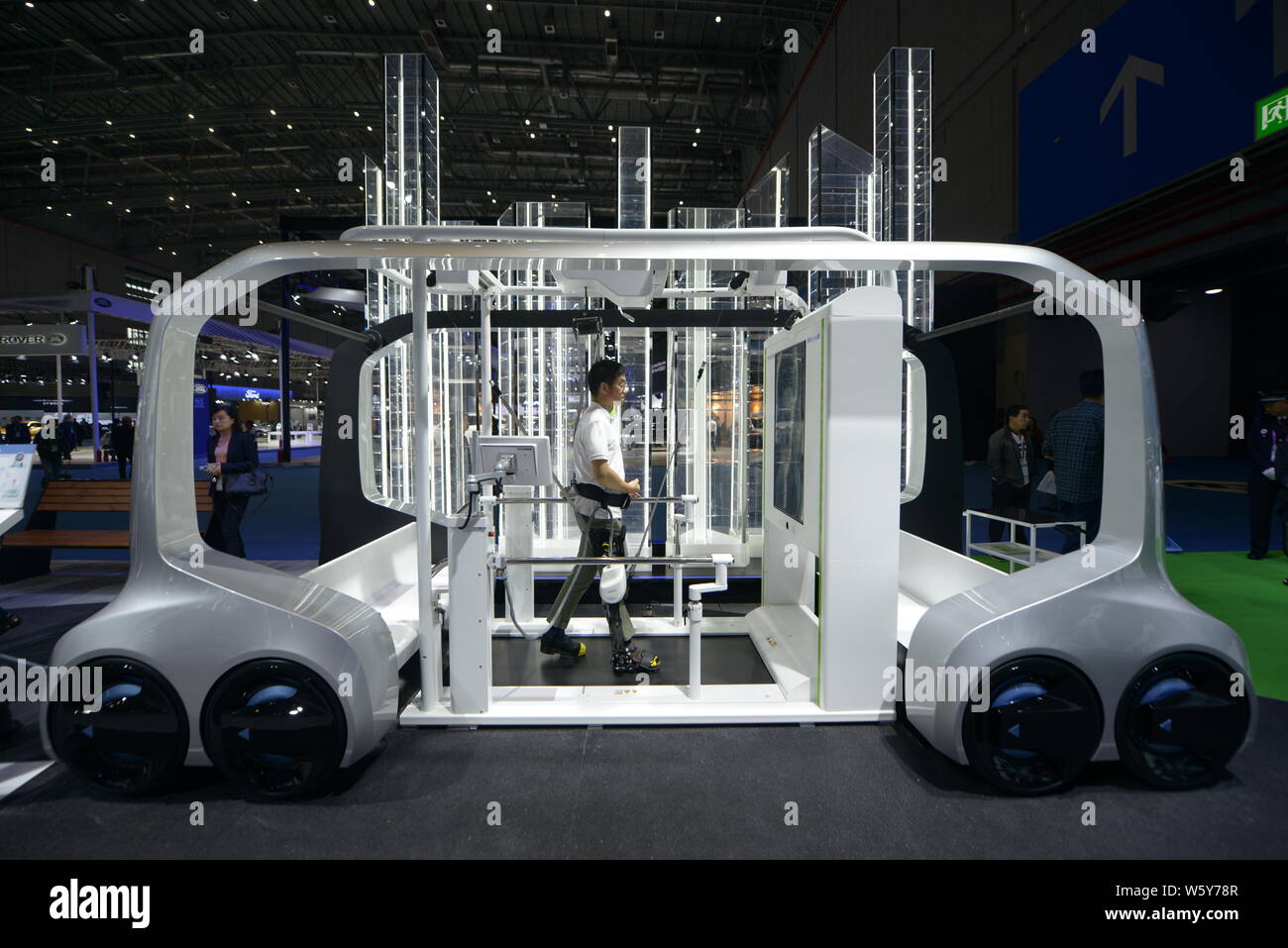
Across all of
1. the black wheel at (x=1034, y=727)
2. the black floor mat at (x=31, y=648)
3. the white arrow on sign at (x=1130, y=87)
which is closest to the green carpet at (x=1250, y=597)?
the black wheel at (x=1034, y=727)

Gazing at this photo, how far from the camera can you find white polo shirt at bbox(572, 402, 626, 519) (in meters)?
3.36

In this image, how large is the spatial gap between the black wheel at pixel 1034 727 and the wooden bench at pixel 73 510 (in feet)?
18.2

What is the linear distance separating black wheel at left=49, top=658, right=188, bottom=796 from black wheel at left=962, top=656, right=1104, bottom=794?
9.31 ft

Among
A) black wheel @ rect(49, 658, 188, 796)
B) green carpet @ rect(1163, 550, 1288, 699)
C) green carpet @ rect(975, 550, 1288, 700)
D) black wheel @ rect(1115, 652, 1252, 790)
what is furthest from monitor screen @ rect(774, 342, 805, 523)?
black wheel @ rect(49, 658, 188, 796)

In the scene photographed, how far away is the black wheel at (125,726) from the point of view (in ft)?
7.35

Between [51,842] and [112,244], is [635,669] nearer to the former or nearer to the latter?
[51,842]

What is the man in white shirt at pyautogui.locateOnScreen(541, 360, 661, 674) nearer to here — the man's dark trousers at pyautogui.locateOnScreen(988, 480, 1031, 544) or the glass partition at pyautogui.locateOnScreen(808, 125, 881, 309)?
the glass partition at pyautogui.locateOnScreen(808, 125, 881, 309)

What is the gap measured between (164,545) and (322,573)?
3.12ft

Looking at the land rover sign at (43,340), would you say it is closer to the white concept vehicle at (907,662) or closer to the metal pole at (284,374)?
the metal pole at (284,374)

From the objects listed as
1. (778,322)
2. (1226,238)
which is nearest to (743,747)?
(778,322)

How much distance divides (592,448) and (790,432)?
109cm

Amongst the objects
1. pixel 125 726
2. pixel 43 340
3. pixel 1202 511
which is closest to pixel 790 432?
pixel 125 726

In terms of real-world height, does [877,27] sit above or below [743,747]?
above
